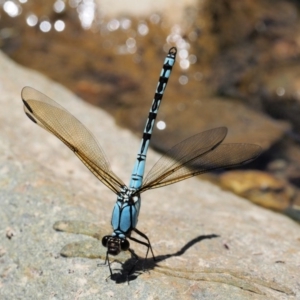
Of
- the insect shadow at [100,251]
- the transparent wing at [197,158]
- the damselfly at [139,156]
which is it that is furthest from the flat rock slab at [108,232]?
the transparent wing at [197,158]

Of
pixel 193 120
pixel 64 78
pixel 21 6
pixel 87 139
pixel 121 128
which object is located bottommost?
pixel 87 139

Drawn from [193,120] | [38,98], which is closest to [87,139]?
[38,98]

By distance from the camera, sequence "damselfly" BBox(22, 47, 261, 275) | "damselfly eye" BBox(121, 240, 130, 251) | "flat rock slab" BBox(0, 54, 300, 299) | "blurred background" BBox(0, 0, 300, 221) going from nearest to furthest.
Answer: "flat rock slab" BBox(0, 54, 300, 299), "damselfly eye" BBox(121, 240, 130, 251), "damselfly" BBox(22, 47, 261, 275), "blurred background" BBox(0, 0, 300, 221)

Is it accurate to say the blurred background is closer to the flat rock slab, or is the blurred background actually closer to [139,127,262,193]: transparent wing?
the flat rock slab

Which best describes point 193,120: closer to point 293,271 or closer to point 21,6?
point 293,271

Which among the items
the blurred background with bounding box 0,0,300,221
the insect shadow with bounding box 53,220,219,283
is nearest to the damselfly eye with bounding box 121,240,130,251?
the insect shadow with bounding box 53,220,219,283

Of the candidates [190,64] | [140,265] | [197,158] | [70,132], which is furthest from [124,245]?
[190,64]
